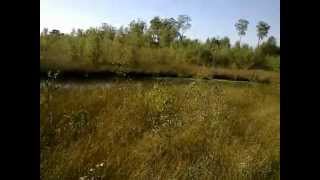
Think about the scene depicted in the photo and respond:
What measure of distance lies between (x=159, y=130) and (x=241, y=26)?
0.52m

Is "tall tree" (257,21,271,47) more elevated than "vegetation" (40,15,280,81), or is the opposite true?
"tall tree" (257,21,271,47)

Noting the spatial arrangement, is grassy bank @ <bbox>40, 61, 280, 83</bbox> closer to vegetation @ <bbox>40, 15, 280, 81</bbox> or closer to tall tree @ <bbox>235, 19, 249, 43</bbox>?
vegetation @ <bbox>40, 15, 280, 81</bbox>

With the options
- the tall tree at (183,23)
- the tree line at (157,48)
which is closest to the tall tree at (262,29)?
the tree line at (157,48)

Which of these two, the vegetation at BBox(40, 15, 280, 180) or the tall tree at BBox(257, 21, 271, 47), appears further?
the tall tree at BBox(257, 21, 271, 47)

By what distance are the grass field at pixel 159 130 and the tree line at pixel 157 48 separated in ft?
0.28

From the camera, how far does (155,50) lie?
161cm

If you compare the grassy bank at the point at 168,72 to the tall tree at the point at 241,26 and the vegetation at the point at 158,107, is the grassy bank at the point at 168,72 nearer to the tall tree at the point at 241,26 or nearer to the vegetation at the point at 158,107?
the vegetation at the point at 158,107

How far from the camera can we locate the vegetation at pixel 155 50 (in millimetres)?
1520

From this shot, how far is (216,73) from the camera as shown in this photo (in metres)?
1.63

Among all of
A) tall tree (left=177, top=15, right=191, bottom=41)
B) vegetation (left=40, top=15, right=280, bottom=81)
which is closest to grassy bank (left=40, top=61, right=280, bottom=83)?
vegetation (left=40, top=15, right=280, bottom=81)

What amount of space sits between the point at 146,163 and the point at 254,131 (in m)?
0.45

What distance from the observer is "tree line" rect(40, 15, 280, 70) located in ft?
4.99
